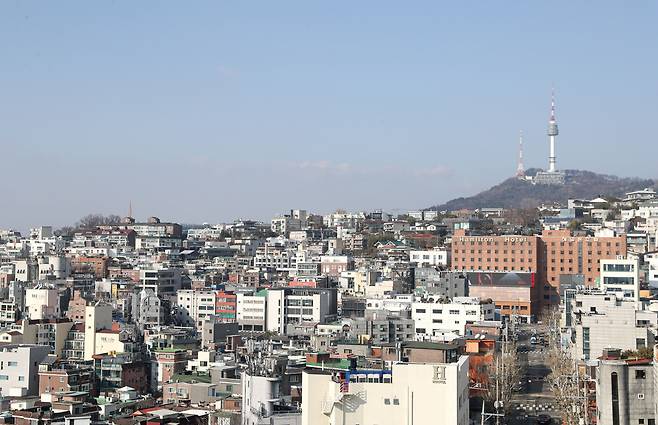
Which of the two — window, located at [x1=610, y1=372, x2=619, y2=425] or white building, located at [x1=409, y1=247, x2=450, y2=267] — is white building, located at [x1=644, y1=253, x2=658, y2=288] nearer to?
white building, located at [x1=409, y1=247, x2=450, y2=267]

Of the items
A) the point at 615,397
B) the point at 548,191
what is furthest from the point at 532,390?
the point at 548,191

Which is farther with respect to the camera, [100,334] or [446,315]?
[446,315]

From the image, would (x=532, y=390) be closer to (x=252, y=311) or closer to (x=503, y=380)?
(x=503, y=380)

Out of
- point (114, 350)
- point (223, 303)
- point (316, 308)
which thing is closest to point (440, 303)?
point (316, 308)

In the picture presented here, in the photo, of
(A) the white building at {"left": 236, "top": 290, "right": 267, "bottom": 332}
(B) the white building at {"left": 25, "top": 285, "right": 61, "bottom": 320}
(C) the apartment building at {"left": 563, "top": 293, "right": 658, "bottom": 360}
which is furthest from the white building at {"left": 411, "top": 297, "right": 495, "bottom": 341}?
(B) the white building at {"left": 25, "top": 285, "right": 61, "bottom": 320}

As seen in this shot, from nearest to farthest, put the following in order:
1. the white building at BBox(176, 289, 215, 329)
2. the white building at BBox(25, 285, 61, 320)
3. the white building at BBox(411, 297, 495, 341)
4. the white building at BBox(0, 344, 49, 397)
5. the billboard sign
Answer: the white building at BBox(0, 344, 49, 397) < the white building at BBox(411, 297, 495, 341) < the white building at BBox(25, 285, 61, 320) < the white building at BBox(176, 289, 215, 329) < the billboard sign

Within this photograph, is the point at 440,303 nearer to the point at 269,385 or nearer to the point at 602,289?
the point at 602,289
